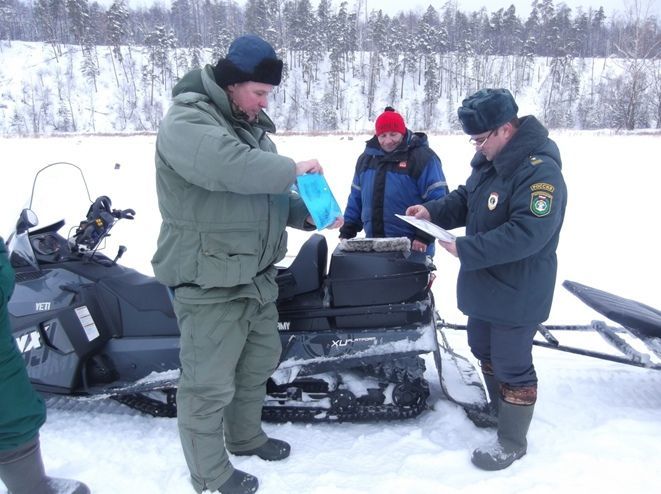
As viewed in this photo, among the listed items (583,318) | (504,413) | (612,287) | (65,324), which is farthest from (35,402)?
(612,287)

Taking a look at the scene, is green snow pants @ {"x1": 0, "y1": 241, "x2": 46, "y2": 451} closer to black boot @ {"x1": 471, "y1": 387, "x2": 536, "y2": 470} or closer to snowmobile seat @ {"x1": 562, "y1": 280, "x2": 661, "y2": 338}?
black boot @ {"x1": 471, "y1": 387, "x2": 536, "y2": 470}

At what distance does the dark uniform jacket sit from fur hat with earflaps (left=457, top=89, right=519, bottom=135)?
12 centimetres

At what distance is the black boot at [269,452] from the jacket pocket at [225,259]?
0.94m

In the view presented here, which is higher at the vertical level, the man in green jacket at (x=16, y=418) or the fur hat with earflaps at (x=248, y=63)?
the fur hat with earflaps at (x=248, y=63)

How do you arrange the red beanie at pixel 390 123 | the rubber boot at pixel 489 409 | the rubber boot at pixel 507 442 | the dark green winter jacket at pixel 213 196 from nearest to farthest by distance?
1. the dark green winter jacket at pixel 213 196
2. the rubber boot at pixel 507 442
3. the rubber boot at pixel 489 409
4. the red beanie at pixel 390 123

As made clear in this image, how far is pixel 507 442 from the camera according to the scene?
2318 mm

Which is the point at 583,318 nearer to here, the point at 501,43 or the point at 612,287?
the point at 612,287

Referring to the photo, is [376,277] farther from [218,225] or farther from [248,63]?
[248,63]

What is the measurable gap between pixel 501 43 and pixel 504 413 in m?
60.5

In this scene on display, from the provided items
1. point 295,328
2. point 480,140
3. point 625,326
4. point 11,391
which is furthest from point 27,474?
point 625,326

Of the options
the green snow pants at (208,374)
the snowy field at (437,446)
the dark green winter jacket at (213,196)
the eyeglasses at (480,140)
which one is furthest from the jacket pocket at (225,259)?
the eyeglasses at (480,140)

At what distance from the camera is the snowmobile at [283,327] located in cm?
249

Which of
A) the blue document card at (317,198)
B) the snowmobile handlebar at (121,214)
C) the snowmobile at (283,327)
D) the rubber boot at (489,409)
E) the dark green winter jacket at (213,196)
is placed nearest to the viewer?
the dark green winter jacket at (213,196)

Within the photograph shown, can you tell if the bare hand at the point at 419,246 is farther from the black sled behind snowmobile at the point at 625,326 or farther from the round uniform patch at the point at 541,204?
the round uniform patch at the point at 541,204
